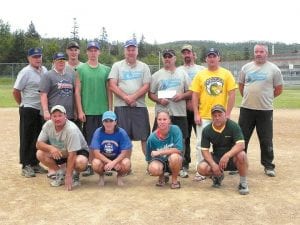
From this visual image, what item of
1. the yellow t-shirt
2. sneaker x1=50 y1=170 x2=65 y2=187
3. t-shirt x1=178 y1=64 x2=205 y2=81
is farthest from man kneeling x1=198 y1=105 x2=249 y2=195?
sneaker x1=50 y1=170 x2=65 y2=187

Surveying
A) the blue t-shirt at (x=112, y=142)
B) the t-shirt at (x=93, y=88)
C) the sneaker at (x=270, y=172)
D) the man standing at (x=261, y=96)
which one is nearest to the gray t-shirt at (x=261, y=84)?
the man standing at (x=261, y=96)

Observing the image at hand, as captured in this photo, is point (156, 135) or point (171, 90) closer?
point (156, 135)

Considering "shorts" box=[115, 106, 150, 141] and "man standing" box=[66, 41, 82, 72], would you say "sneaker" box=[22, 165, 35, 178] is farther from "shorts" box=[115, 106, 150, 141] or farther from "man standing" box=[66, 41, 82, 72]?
"man standing" box=[66, 41, 82, 72]

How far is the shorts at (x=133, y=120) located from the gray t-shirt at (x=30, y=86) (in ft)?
4.16

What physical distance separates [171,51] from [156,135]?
4.45ft

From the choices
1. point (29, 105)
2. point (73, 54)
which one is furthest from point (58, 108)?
point (73, 54)

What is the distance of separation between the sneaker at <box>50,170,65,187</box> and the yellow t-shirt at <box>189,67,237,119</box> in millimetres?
2256

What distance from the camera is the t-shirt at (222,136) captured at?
21.6 feet

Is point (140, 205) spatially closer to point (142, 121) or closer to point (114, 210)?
point (114, 210)

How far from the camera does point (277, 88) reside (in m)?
7.56

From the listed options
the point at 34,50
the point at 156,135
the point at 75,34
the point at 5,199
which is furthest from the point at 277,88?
the point at 75,34

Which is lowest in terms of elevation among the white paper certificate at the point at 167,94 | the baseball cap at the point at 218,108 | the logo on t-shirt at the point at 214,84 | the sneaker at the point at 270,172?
the sneaker at the point at 270,172

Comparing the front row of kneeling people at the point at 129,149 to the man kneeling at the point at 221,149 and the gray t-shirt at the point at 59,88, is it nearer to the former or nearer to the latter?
the man kneeling at the point at 221,149

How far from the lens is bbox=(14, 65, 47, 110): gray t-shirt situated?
7.37 metres
